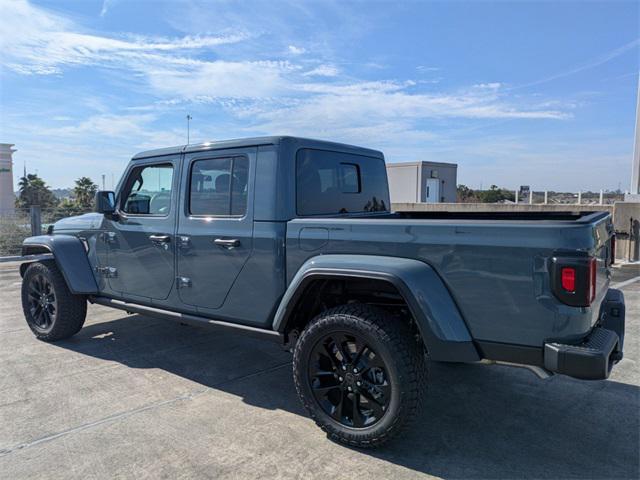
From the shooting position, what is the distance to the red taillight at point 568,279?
2.37 metres

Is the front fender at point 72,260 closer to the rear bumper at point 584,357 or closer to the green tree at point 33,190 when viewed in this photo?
the rear bumper at point 584,357

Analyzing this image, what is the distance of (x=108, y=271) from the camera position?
15.5 feet

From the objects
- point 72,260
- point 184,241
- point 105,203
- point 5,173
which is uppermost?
point 5,173

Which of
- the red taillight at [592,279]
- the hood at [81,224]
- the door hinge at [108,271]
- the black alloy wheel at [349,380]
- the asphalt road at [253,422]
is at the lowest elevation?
the asphalt road at [253,422]

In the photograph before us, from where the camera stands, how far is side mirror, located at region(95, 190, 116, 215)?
4520mm

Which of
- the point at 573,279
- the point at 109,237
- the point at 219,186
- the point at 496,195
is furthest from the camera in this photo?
the point at 496,195

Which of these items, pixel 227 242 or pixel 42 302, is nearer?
pixel 227 242

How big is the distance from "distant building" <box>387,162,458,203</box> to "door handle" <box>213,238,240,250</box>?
61.3 ft

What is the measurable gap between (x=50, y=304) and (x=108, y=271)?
3.24 feet

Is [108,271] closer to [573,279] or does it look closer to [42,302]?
[42,302]

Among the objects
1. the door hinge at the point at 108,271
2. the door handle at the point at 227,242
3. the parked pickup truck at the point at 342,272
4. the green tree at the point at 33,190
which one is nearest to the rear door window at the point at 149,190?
the parked pickup truck at the point at 342,272

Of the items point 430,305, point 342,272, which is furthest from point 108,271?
point 430,305

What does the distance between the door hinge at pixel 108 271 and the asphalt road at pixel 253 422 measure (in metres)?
0.79

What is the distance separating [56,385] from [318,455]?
2.40 metres
